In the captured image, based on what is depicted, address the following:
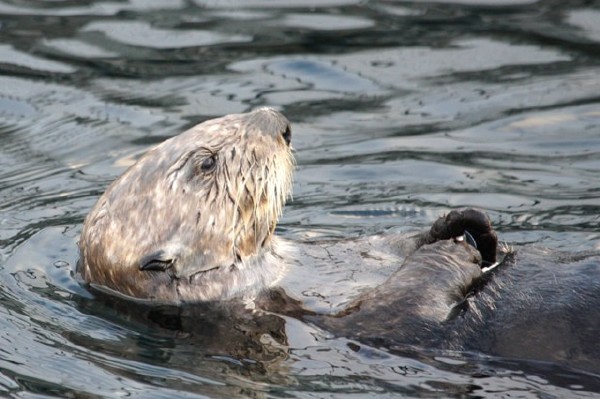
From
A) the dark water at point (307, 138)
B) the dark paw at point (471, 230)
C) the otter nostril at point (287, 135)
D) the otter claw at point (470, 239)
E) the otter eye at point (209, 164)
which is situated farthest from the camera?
the otter nostril at point (287, 135)

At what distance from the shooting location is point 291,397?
5363mm

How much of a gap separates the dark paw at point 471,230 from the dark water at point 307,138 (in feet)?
2.32

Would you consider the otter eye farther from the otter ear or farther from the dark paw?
the dark paw

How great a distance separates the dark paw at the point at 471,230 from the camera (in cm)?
623

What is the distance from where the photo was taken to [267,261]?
6.63 m

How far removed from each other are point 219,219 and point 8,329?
119cm

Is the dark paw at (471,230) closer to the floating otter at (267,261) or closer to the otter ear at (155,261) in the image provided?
the floating otter at (267,261)

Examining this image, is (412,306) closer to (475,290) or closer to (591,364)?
→ (475,290)

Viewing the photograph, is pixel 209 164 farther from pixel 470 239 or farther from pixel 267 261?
pixel 470 239

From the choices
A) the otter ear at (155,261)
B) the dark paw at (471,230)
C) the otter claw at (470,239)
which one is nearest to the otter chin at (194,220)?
the otter ear at (155,261)

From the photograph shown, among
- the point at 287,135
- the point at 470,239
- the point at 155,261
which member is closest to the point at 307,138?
the point at 287,135

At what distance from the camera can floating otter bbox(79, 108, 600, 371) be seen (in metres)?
5.70

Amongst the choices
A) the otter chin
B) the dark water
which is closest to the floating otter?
the otter chin

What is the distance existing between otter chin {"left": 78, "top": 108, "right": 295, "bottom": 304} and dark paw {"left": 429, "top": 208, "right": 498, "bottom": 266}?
0.87m
